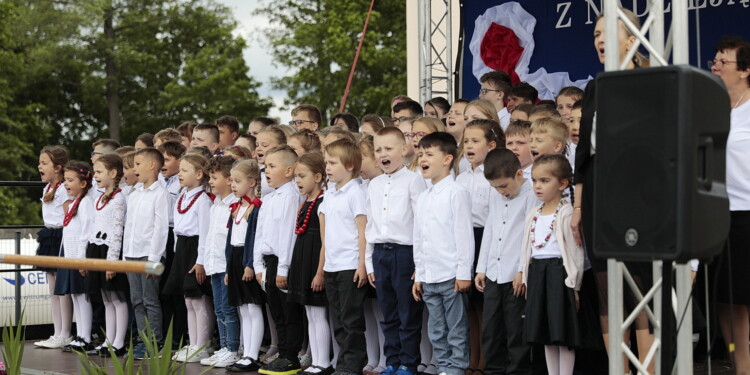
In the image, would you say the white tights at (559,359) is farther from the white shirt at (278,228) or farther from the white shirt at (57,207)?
A: the white shirt at (57,207)

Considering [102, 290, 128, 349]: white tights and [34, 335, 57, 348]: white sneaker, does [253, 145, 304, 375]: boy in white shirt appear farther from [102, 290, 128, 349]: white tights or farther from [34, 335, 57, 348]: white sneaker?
[34, 335, 57, 348]: white sneaker

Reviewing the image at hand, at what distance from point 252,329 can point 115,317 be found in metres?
1.74

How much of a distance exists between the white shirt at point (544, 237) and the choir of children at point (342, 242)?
0.04ft

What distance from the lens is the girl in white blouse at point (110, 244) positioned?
8766 millimetres

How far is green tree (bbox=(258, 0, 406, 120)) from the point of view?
36.2m

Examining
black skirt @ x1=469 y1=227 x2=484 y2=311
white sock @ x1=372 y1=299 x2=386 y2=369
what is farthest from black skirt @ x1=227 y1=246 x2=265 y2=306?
black skirt @ x1=469 y1=227 x2=484 y2=311

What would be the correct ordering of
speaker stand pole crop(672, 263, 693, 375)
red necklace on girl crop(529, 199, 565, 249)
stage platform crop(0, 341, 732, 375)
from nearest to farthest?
speaker stand pole crop(672, 263, 693, 375) < red necklace on girl crop(529, 199, 565, 249) < stage platform crop(0, 341, 732, 375)

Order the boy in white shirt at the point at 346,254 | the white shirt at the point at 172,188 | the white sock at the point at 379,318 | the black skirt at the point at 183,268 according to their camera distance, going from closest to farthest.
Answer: the boy in white shirt at the point at 346,254 < the white sock at the point at 379,318 < the black skirt at the point at 183,268 < the white shirt at the point at 172,188

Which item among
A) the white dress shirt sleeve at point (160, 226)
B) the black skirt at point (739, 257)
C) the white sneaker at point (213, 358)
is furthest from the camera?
the white dress shirt sleeve at point (160, 226)

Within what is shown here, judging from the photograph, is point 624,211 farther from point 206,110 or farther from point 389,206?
point 206,110

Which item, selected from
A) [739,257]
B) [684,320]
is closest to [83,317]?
[739,257]

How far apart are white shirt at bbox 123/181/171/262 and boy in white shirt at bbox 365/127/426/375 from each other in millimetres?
2188

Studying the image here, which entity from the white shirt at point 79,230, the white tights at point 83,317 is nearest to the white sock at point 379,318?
the white shirt at point 79,230

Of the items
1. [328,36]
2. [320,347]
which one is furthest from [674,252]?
[328,36]
